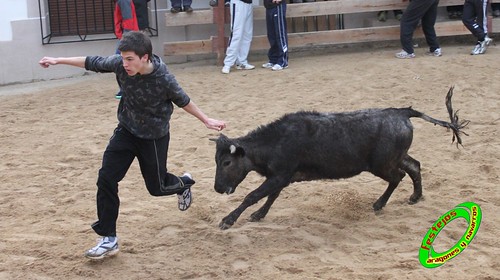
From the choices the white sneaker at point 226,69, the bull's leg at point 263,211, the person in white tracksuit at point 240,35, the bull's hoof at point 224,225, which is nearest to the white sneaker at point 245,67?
the person in white tracksuit at point 240,35

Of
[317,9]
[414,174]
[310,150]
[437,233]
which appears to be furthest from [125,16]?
[437,233]

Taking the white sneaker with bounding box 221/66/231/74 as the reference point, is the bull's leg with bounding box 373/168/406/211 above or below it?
below

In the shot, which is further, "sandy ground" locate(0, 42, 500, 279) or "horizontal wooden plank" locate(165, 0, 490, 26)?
"horizontal wooden plank" locate(165, 0, 490, 26)

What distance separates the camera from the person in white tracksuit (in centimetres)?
1334

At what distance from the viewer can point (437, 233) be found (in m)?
6.04

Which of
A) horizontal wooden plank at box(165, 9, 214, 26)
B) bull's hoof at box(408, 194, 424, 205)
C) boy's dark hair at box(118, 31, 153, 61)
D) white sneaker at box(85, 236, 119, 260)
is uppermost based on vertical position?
boy's dark hair at box(118, 31, 153, 61)

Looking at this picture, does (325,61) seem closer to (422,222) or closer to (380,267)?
(422,222)

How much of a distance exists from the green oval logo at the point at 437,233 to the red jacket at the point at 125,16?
717 centimetres

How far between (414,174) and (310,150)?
3.99 ft

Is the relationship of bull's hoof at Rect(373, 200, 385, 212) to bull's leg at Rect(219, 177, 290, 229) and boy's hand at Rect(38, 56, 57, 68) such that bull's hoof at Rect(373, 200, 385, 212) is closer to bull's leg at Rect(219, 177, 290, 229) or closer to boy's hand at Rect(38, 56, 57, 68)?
bull's leg at Rect(219, 177, 290, 229)

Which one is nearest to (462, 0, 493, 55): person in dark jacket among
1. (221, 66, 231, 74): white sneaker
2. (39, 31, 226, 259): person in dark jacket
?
(221, 66, 231, 74): white sneaker

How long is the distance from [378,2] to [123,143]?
9277 millimetres

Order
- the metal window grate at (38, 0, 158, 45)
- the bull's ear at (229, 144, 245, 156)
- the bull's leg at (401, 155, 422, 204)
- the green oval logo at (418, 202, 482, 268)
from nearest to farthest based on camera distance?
the green oval logo at (418, 202, 482, 268)
the bull's ear at (229, 144, 245, 156)
the bull's leg at (401, 155, 422, 204)
the metal window grate at (38, 0, 158, 45)

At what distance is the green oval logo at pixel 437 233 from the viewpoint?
18.8 feet
